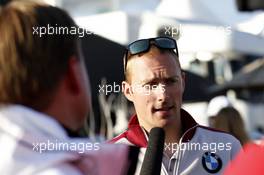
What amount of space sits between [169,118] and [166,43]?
14cm

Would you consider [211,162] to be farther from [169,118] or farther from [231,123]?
[231,123]

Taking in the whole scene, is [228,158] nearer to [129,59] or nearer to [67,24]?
[129,59]

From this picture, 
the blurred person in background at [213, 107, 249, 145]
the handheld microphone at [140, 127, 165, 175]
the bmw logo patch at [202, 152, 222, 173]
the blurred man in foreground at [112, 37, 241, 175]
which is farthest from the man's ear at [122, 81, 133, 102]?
the blurred person in background at [213, 107, 249, 145]

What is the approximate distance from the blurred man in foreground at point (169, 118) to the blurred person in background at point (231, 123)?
0.39 m

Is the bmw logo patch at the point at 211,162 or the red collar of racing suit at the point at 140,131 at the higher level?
the red collar of racing suit at the point at 140,131

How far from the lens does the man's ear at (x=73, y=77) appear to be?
644 mm

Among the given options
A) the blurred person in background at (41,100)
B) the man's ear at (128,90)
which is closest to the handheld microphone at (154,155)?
the blurred person in background at (41,100)

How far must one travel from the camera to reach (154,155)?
83 cm

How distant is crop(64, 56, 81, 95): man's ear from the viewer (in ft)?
2.11

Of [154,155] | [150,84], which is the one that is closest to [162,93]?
[150,84]

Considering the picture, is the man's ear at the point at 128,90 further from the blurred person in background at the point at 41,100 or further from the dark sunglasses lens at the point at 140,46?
the blurred person in background at the point at 41,100

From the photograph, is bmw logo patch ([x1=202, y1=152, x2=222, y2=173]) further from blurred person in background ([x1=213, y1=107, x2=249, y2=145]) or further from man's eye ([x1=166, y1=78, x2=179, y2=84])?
blurred person in background ([x1=213, y1=107, x2=249, y2=145])

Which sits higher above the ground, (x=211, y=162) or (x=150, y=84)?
(x=150, y=84)

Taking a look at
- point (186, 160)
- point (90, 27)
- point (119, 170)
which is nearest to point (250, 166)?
point (119, 170)
